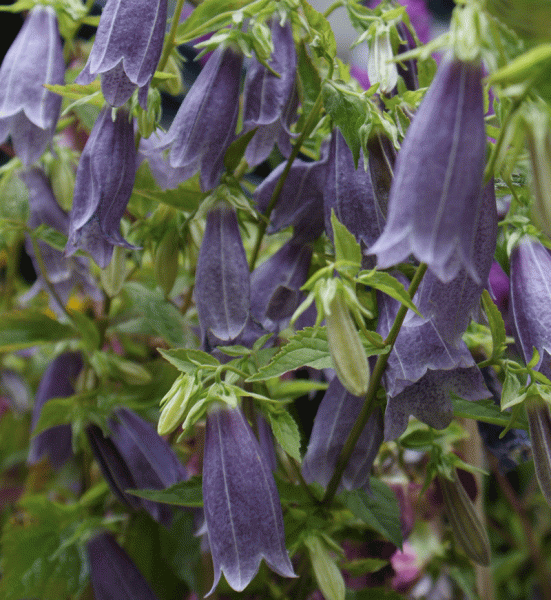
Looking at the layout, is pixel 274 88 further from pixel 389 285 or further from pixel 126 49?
pixel 389 285

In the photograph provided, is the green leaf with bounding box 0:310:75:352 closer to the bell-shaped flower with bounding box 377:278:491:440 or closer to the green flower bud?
the green flower bud

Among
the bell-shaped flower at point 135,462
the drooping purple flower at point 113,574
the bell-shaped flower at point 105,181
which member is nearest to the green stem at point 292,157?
the bell-shaped flower at point 105,181

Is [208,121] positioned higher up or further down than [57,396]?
higher up

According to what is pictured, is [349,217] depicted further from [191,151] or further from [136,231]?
[136,231]

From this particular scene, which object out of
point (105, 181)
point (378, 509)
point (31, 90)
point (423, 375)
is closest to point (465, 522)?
point (378, 509)

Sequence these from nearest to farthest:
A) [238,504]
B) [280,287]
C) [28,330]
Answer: [238,504]
[280,287]
[28,330]

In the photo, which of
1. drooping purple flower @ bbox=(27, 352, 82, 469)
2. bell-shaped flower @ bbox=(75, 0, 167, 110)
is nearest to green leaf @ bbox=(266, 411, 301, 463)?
bell-shaped flower @ bbox=(75, 0, 167, 110)

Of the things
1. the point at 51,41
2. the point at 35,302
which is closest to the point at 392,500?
the point at 51,41
